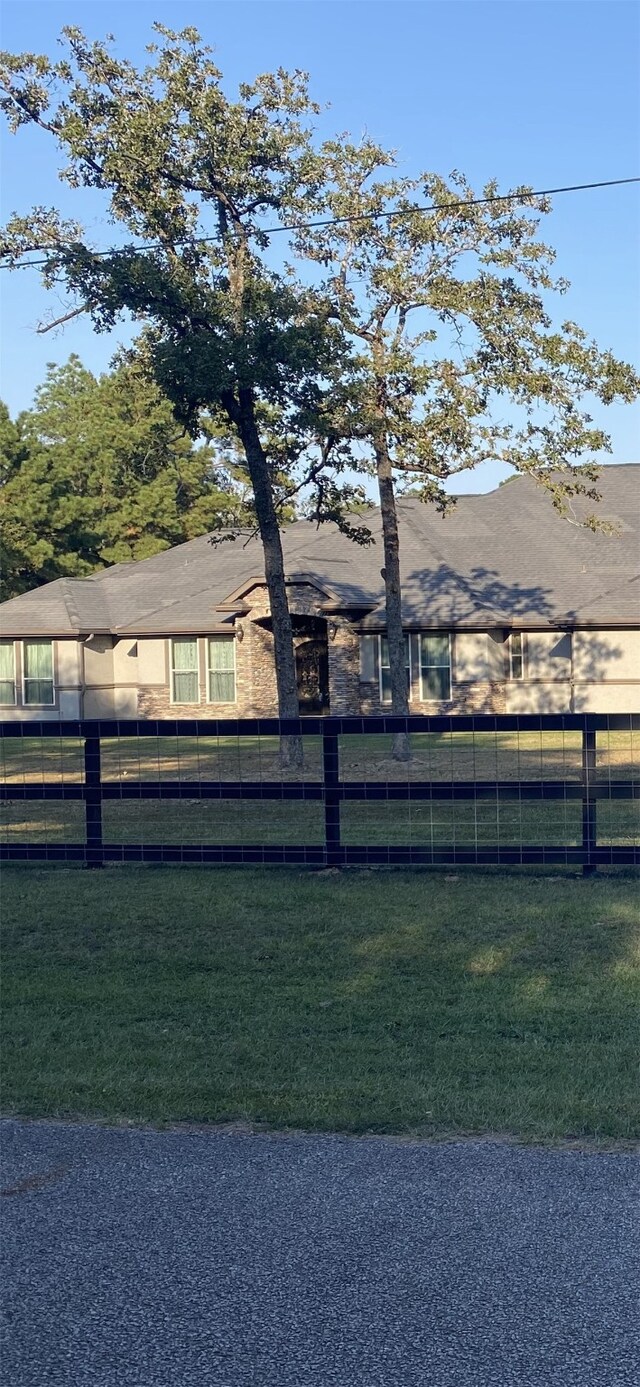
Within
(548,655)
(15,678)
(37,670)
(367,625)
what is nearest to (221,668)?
(367,625)

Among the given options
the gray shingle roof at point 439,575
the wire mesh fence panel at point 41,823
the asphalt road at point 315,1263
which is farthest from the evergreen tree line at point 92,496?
the asphalt road at point 315,1263

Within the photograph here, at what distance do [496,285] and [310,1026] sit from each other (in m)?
16.7

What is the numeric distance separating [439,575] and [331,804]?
79.1ft

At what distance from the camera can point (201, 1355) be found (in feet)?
11.7

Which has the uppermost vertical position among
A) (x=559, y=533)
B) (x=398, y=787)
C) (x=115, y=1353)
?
(x=559, y=533)

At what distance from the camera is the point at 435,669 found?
32594 millimetres

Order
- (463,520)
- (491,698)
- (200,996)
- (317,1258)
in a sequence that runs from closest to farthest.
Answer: (317,1258)
(200,996)
(491,698)
(463,520)

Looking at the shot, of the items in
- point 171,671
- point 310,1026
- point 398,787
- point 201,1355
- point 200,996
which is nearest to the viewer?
point 201,1355

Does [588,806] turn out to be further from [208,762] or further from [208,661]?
[208,661]

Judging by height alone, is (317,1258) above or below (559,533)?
below

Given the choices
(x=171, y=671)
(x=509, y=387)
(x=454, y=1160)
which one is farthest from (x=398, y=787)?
(x=171, y=671)

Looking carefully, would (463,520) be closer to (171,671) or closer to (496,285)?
(171,671)

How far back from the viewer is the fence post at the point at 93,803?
35.9 ft

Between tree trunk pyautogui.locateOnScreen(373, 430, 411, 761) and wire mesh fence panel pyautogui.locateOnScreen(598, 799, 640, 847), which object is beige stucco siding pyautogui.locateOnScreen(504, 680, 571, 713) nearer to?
tree trunk pyautogui.locateOnScreen(373, 430, 411, 761)
